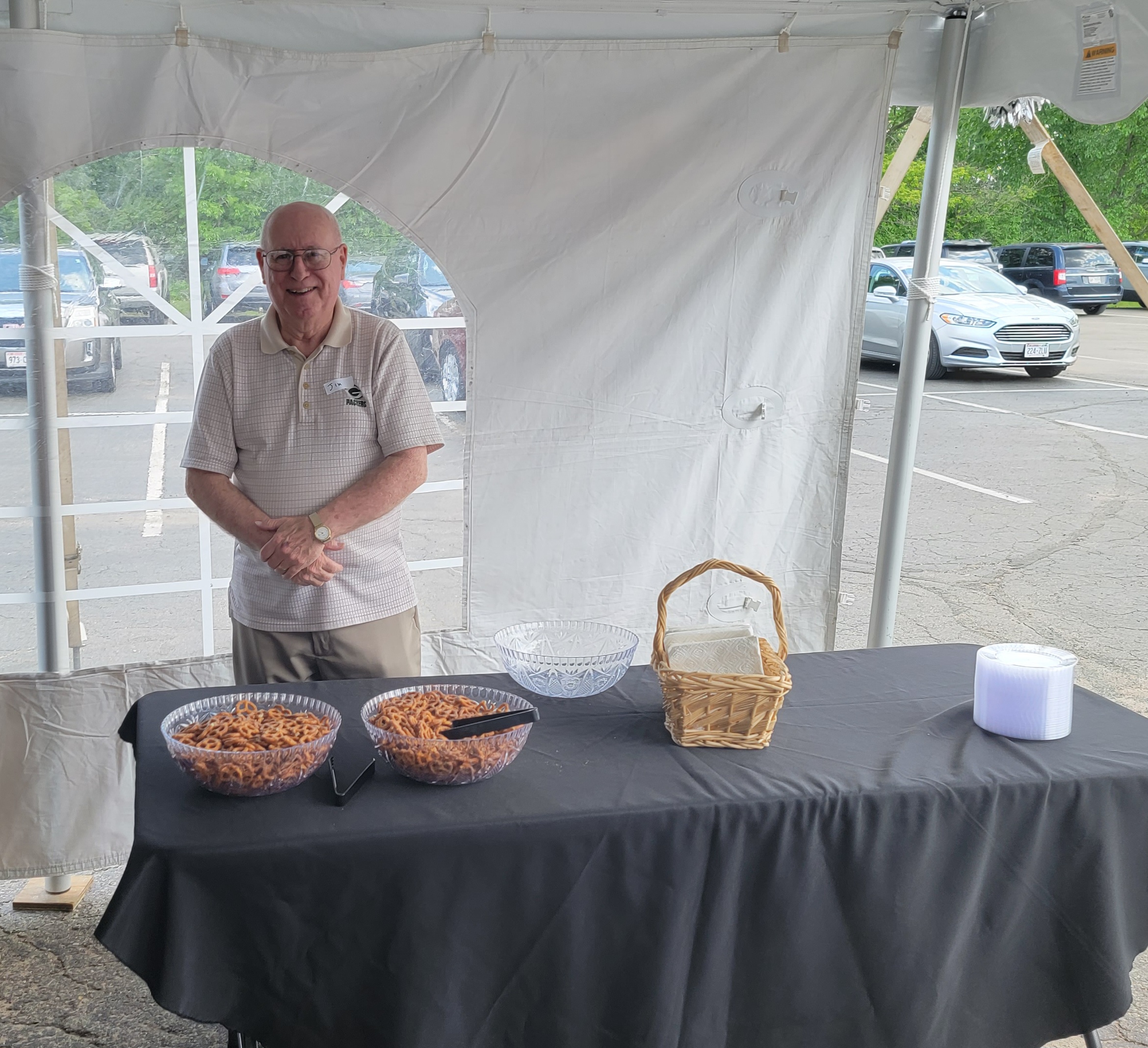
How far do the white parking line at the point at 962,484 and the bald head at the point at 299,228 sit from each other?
17.2 ft

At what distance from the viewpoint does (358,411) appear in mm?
2311

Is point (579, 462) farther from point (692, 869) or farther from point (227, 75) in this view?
point (692, 869)

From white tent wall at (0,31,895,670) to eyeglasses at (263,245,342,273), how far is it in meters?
0.47

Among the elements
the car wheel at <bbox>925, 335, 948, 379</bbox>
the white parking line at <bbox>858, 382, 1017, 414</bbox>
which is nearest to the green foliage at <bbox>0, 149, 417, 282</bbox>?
the white parking line at <bbox>858, 382, 1017, 414</bbox>

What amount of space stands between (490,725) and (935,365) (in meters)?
10.5

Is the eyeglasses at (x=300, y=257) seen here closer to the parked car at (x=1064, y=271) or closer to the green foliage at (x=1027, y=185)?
the parked car at (x=1064, y=271)

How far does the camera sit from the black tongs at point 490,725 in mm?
1646

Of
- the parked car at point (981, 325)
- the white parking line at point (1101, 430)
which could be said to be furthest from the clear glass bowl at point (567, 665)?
the parked car at point (981, 325)

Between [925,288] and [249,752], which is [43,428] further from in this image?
[925,288]

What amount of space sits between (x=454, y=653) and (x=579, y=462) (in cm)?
61

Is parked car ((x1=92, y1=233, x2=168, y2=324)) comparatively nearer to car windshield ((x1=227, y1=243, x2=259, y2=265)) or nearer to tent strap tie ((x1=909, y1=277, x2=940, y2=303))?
car windshield ((x1=227, y1=243, x2=259, y2=265))

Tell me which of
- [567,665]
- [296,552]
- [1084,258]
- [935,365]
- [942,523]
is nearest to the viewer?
[567,665]

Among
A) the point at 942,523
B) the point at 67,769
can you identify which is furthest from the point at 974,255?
the point at 67,769

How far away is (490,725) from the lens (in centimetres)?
165
